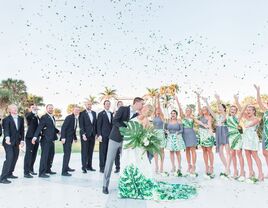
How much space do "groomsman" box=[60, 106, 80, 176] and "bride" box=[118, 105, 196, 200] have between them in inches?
111

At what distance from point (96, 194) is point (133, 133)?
1415 millimetres

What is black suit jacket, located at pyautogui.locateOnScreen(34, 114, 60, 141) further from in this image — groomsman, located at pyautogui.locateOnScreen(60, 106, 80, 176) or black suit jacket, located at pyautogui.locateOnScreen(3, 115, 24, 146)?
black suit jacket, located at pyautogui.locateOnScreen(3, 115, 24, 146)

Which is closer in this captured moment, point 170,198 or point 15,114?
point 170,198

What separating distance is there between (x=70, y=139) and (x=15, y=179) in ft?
5.36

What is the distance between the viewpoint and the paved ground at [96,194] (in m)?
5.24

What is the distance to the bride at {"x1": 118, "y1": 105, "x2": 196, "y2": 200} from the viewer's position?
5629mm

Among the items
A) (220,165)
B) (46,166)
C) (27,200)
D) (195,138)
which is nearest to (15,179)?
(46,166)

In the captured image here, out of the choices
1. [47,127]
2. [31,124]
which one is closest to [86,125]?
[47,127]

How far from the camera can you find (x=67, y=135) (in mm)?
8242

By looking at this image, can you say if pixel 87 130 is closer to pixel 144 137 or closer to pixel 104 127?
pixel 104 127

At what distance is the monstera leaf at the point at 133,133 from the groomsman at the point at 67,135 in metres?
2.93

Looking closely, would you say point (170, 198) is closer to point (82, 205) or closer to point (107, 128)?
point (82, 205)

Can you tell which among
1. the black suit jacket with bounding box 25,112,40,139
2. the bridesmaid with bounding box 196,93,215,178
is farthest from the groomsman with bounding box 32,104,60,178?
the bridesmaid with bounding box 196,93,215,178

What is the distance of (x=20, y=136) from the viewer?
7.43m
